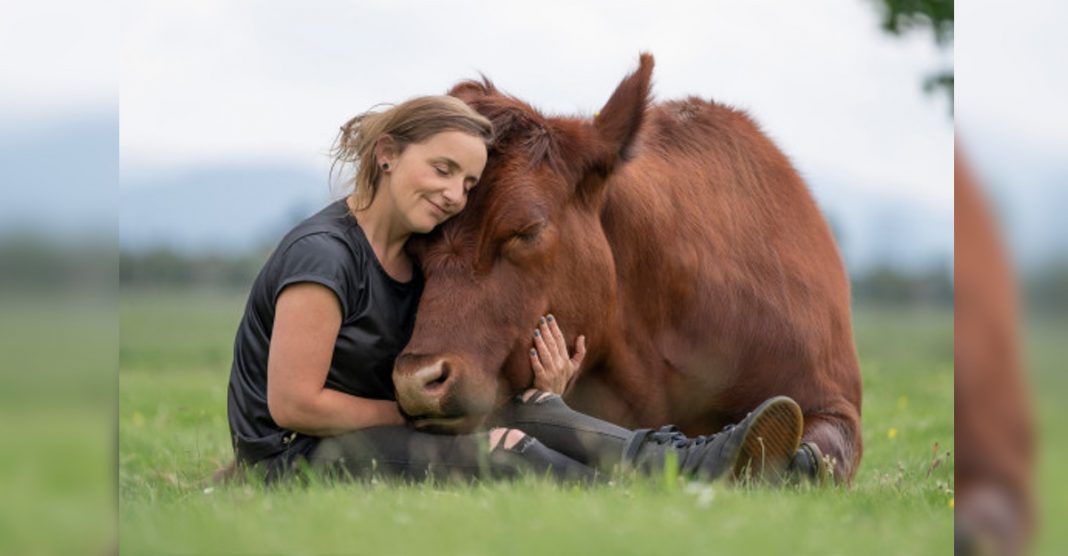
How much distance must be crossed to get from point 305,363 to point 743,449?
1415mm

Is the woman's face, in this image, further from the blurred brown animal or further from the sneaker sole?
the blurred brown animal

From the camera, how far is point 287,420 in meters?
3.99

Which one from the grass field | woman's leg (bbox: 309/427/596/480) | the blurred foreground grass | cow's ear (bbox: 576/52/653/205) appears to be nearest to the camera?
the blurred foreground grass

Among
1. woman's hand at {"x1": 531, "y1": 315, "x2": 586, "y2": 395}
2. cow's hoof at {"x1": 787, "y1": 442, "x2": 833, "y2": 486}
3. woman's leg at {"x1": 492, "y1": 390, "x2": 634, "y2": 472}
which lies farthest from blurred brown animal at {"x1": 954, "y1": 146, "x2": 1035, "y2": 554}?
woman's hand at {"x1": 531, "y1": 315, "x2": 586, "y2": 395}

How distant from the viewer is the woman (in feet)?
12.9

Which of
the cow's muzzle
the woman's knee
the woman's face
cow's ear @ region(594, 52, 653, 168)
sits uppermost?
cow's ear @ region(594, 52, 653, 168)

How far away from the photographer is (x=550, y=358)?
4207 mm

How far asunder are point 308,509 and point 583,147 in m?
1.82

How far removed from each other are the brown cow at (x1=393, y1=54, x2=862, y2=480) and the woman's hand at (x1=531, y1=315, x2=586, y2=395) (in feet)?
0.14

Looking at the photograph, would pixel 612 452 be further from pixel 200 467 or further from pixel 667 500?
pixel 200 467

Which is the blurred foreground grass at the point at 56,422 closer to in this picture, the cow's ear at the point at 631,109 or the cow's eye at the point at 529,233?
the cow's eye at the point at 529,233

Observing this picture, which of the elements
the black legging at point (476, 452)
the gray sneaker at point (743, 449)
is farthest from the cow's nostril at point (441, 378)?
the gray sneaker at point (743, 449)

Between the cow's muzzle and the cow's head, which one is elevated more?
the cow's head

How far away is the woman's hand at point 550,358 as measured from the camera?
420 cm
